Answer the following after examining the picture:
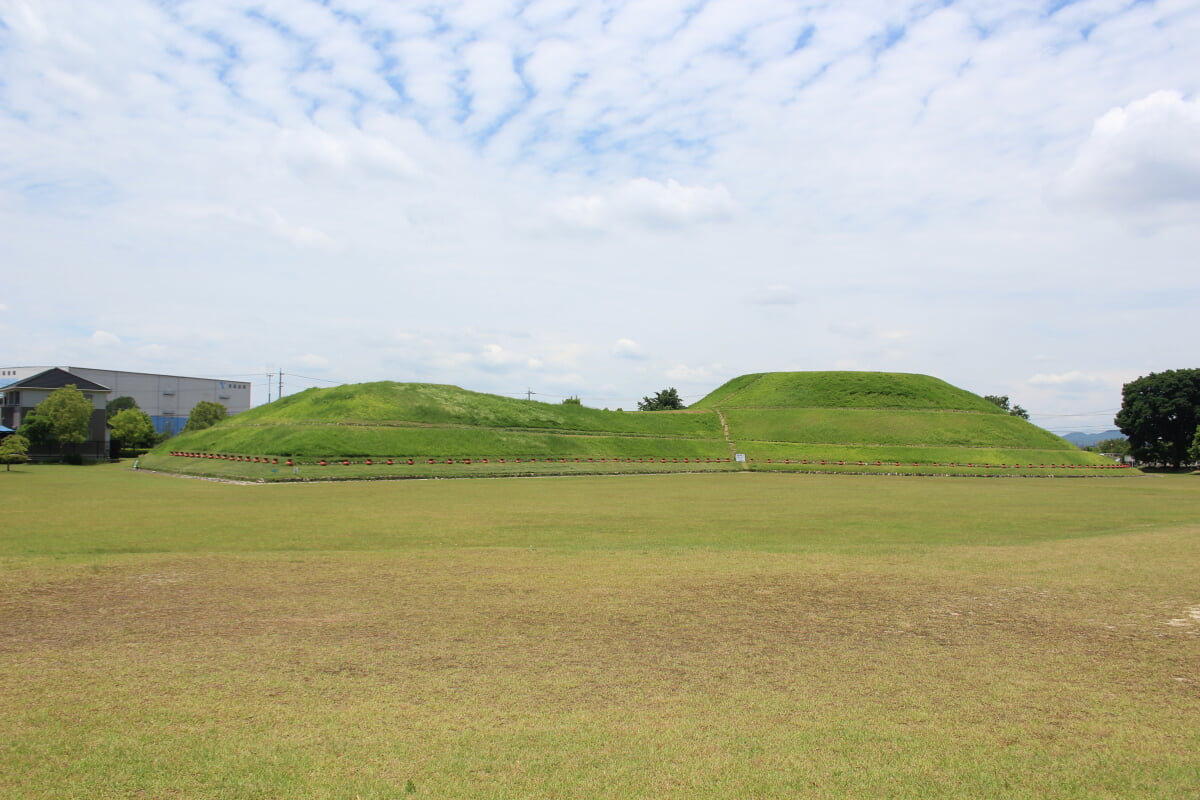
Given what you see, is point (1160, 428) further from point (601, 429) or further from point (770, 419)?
point (601, 429)

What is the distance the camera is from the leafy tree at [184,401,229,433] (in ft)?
320

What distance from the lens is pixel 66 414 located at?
69562 mm

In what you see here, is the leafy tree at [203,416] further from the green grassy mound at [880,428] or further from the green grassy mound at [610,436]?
the green grassy mound at [880,428]

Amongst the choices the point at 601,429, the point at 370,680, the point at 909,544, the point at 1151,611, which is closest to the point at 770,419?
the point at 601,429

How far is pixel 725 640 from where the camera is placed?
10250mm

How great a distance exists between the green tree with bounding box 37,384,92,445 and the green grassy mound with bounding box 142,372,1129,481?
23.9ft

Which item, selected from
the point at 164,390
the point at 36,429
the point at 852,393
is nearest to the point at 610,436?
the point at 852,393

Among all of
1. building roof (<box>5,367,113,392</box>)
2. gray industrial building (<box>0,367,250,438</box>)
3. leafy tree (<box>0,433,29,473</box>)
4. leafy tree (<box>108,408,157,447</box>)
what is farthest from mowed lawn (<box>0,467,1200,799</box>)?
gray industrial building (<box>0,367,250,438</box>)

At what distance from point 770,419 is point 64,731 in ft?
307

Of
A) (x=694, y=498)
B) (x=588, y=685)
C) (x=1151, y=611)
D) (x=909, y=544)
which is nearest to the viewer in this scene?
(x=588, y=685)

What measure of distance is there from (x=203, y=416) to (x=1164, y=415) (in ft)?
414

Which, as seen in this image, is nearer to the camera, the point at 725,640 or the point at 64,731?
the point at 64,731

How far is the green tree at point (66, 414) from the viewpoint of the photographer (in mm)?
69625

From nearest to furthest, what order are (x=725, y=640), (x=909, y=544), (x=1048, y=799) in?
(x=1048, y=799) < (x=725, y=640) < (x=909, y=544)
